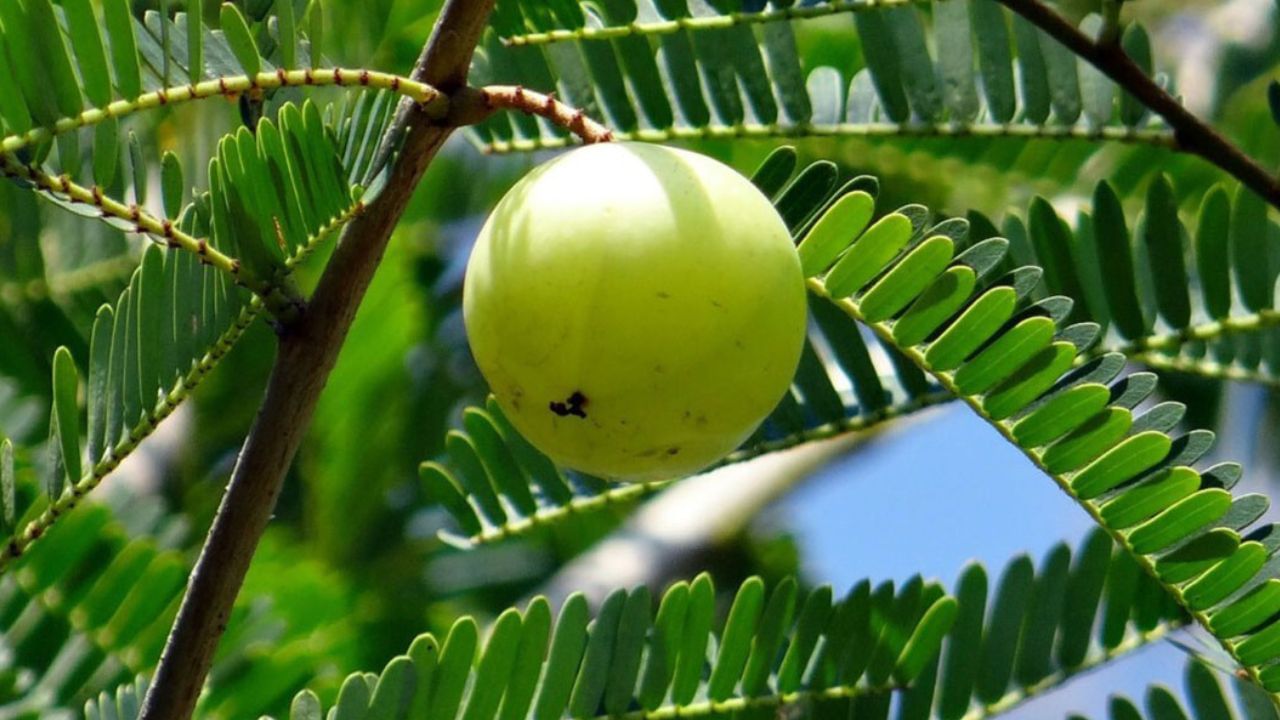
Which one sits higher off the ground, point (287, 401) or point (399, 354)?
point (287, 401)

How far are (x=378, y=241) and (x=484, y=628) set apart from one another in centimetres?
134

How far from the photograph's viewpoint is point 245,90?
3.39 feet

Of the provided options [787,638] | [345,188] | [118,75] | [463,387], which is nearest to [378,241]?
[345,188]

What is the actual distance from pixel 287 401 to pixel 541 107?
0.75 feet

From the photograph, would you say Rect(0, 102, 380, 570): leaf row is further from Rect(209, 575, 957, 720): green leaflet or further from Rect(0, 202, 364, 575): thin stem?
Rect(209, 575, 957, 720): green leaflet

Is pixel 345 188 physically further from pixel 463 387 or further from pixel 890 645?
pixel 463 387

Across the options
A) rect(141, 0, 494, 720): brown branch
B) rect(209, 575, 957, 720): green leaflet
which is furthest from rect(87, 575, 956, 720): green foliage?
rect(141, 0, 494, 720): brown branch

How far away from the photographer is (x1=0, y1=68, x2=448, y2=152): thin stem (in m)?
0.99

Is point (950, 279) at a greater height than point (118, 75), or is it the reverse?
point (118, 75)

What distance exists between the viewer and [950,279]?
113 centimetres

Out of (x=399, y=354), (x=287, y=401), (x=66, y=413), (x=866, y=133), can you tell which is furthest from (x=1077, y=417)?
(x=399, y=354)

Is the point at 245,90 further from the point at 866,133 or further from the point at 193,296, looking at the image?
the point at 866,133

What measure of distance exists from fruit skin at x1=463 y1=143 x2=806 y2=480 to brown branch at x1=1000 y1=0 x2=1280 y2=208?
1.25 ft

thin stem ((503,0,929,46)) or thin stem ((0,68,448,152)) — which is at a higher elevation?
thin stem ((0,68,448,152))
